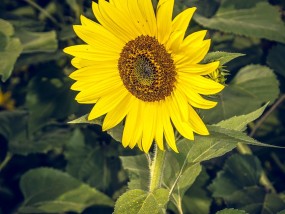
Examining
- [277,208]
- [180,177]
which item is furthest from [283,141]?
[180,177]

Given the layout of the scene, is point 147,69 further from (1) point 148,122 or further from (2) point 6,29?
(2) point 6,29

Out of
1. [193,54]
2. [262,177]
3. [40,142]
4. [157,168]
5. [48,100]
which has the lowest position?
[262,177]

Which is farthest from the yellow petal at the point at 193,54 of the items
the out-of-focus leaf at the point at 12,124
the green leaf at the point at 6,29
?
the out-of-focus leaf at the point at 12,124

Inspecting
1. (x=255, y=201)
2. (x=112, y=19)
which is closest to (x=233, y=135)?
(x=112, y=19)

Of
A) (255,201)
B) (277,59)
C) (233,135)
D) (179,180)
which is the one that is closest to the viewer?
(233,135)

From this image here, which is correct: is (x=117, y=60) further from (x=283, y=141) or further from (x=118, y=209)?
(x=283, y=141)

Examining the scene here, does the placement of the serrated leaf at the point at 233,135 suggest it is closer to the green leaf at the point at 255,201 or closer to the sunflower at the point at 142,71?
the sunflower at the point at 142,71
